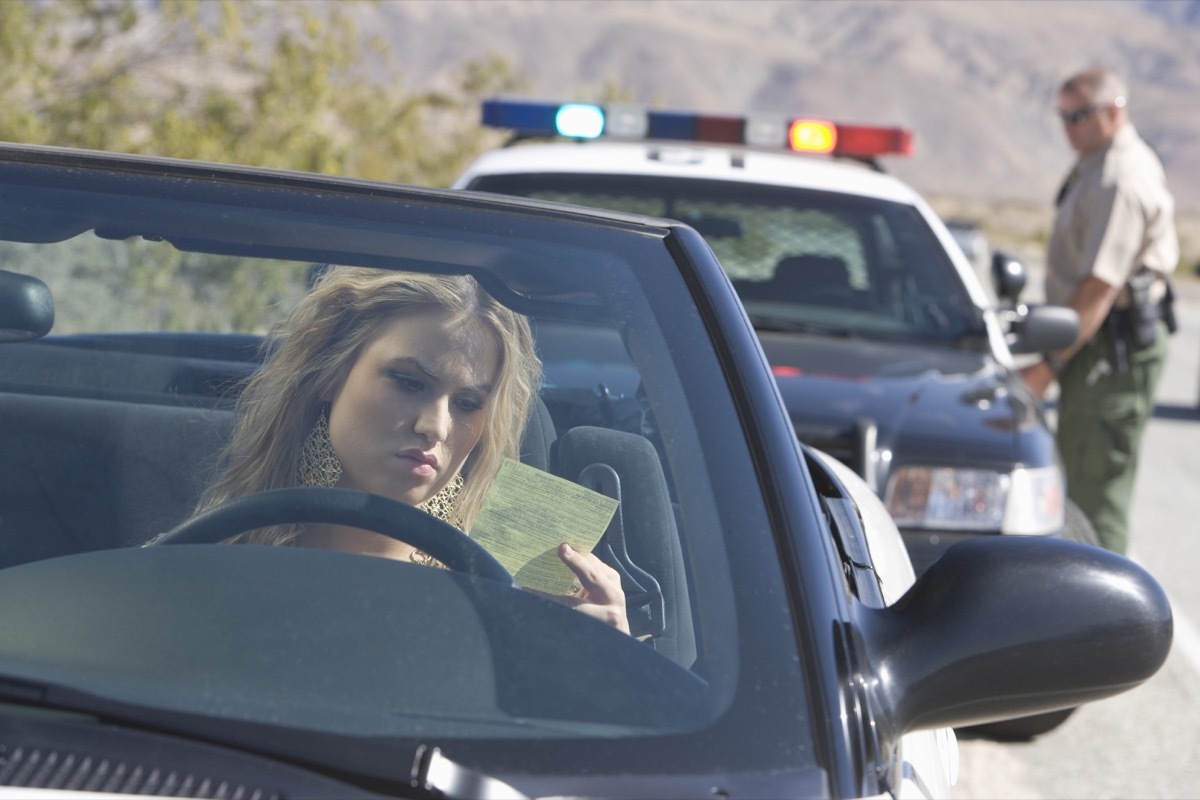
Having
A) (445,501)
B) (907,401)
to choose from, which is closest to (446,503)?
(445,501)

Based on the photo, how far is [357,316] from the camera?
188 cm

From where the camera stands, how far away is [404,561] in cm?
164

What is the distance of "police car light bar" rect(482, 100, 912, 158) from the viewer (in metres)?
5.38

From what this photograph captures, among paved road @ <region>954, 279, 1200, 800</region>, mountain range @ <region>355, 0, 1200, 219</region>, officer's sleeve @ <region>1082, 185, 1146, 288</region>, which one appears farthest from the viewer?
mountain range @ <region>355, 0, 1200, 219</region>

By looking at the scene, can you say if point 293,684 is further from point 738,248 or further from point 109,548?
point 738,248

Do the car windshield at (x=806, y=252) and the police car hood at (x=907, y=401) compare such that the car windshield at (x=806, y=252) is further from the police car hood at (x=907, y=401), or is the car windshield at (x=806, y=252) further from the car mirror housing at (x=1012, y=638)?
the car mirror housing at (x=1012, y=638)

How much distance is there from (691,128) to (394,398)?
397cm

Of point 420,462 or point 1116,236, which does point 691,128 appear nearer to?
point 1116,236

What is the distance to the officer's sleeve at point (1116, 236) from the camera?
18.2ft

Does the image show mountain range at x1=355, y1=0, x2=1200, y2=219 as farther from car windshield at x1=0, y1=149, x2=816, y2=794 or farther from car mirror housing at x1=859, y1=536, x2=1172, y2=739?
car mirror housing at x1=859, y1=536, x2=1172, y2=739

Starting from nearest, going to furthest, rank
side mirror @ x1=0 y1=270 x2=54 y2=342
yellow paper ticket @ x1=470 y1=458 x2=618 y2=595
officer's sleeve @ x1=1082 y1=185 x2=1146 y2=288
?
yellow paper ticket @ x1=470 y1=458 x2=618 y2=595 < side mirror @ x1=0 y1=270 x2=54 y2=342 < officer's sleeve @ x1=1082 y1=185 x2=1146 y2=288

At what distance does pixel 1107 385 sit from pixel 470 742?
4725 mm

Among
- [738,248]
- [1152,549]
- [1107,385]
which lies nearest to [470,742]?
[738,248]

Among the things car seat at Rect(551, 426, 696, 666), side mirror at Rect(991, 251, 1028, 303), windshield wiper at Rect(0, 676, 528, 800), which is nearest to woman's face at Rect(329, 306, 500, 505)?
car seat at Rect(551, 426, 696, 666)
